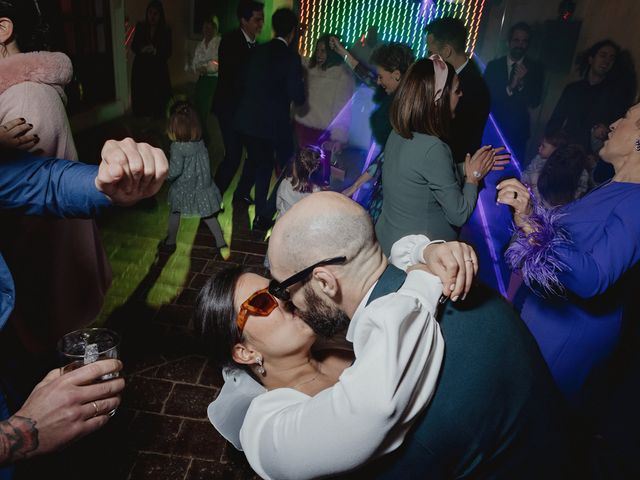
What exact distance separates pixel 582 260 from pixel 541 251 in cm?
18

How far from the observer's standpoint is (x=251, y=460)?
1.27 meters

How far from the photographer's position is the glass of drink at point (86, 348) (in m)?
1.40

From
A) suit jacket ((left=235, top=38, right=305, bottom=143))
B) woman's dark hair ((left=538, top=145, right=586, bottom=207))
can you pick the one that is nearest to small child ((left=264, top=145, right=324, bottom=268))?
suit jacket ((left=235, top=38, right=305, bottom=143))

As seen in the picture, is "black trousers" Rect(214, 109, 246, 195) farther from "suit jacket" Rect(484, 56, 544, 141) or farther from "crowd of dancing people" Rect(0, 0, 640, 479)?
"suit jacket" Rect(484, 56, 544, 141)

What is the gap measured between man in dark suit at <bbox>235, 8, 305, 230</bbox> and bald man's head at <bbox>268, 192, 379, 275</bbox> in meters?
4.36

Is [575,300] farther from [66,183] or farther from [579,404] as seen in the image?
[66,183]

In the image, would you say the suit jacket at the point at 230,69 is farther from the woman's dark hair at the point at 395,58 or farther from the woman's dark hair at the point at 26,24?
the woman's dark hair at the point at 26,24

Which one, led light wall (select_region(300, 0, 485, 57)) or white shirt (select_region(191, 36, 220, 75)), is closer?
led light wall (select_region(300, 0, 485, 57))

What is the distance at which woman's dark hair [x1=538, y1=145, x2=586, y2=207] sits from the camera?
393 cm

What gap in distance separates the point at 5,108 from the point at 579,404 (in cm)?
369

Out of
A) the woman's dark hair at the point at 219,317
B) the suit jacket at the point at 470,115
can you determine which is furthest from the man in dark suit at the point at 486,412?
the suit jacket at the point at 470,115

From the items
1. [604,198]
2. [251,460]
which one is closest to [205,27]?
[604,198]

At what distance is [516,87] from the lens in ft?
14.3

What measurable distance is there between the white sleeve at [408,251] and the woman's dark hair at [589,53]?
10.8 ft
